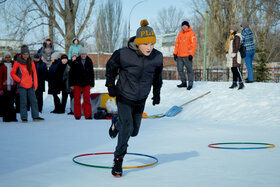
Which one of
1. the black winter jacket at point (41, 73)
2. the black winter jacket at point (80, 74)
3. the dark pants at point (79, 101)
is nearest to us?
the black winter jacket at point (80, 74)

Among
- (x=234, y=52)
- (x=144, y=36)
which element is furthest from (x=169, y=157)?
(x=234, y=52)

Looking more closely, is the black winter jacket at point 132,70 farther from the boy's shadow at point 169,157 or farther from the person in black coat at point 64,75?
the person in black coat at point 64,75

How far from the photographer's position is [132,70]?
4.49m

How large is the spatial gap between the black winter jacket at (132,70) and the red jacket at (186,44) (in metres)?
8.88

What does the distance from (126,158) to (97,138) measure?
200 cm

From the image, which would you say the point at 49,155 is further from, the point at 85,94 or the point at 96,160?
the point at 85,94

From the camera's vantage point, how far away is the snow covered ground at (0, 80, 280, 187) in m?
4.25

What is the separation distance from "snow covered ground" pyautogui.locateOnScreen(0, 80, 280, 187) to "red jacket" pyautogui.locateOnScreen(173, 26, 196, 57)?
85.0 inches

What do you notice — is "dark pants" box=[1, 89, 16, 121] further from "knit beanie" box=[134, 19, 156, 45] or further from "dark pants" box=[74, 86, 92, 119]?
"knit beanie" box=[134, 19, 156, 45]

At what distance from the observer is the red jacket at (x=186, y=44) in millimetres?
13289

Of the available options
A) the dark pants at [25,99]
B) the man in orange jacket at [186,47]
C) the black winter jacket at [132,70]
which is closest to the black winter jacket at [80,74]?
the dark pants at [25,99]

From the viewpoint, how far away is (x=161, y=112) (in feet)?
41.7

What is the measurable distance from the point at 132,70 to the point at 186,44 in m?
9.20

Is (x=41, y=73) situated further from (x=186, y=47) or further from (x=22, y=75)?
Result: (x=186, y=47)
